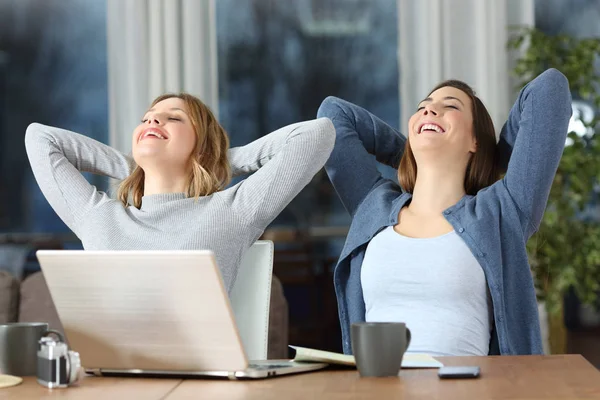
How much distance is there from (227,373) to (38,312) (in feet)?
5.71

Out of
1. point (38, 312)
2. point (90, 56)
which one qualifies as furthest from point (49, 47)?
point (38, 312)

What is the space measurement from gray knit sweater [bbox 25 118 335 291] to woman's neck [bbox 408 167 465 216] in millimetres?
247

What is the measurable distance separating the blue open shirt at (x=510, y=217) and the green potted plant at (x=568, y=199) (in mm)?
1704

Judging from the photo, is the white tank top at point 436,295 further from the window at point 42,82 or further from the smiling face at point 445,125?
the window at point 42,82

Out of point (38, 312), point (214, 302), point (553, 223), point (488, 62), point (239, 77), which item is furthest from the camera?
point (239, 77)

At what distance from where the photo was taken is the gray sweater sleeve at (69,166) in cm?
214

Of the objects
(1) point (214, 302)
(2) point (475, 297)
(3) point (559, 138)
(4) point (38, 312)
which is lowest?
(4) point (38, 312)

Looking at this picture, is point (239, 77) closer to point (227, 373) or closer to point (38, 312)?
point (38, 312)

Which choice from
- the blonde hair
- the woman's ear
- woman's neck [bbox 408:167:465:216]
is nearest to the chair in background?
the blonde hair

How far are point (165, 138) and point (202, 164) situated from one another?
0.12 metres

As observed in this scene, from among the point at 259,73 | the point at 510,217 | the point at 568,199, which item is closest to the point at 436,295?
the point at 510,217

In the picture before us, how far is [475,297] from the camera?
6.60 ft

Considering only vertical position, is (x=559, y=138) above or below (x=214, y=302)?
above

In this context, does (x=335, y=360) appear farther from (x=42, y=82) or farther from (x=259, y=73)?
(x=42, y=82)
